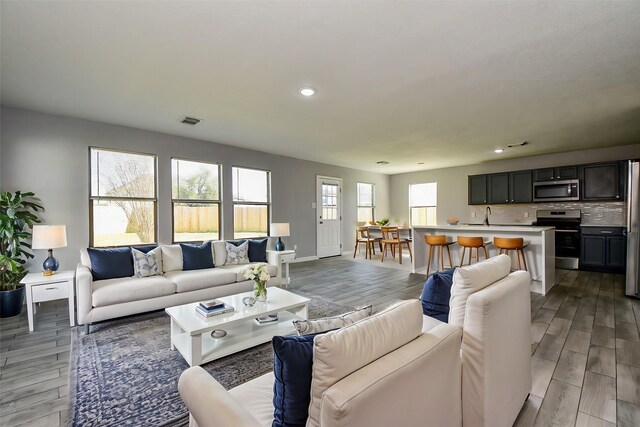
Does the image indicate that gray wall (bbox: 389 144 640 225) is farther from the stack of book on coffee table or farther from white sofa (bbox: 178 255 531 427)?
the stack of book on coffee table

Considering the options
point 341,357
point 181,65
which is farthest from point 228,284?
point 341,357

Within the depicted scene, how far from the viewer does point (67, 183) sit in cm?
406

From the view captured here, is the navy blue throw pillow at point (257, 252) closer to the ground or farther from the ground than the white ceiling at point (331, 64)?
closer to the ground

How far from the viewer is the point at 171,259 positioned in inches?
156

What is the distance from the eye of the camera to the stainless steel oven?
5.85 m

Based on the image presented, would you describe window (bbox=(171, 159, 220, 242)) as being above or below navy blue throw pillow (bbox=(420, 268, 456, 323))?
above

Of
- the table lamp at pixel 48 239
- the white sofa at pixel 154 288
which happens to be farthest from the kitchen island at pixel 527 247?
the table lamp at pixel 48 239

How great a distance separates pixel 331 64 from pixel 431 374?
2.51 metres

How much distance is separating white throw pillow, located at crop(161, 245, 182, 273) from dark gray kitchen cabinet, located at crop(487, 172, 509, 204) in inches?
278

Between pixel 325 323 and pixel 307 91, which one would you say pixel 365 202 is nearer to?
pixel 307 91

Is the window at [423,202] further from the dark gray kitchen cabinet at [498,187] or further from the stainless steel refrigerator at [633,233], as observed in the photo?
the stainless steel refrigerator at [633,233]

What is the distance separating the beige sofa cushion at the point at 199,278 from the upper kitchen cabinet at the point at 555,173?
6.77 meters

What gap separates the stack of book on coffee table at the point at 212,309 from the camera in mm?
2432

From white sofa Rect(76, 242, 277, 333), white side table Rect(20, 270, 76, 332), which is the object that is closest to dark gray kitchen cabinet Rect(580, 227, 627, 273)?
white sofa Rect(76, 242, 277, 333)
